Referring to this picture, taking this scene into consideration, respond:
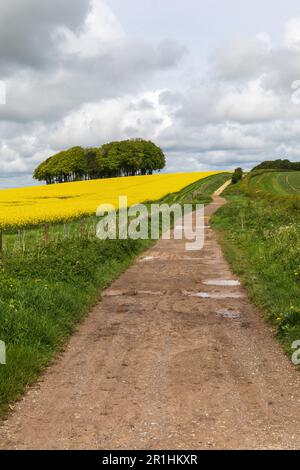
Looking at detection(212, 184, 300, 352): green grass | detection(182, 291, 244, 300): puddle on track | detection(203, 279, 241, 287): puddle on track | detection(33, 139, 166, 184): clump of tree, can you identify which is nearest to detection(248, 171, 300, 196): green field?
detection(212, 184, 300, 352): green grass

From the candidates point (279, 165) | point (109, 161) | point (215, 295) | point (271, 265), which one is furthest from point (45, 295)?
point (279, 165)

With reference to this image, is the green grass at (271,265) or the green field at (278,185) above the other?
the green field at (278,185)

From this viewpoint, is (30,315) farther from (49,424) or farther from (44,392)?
(49,424)

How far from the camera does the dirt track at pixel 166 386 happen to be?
5.30 meters

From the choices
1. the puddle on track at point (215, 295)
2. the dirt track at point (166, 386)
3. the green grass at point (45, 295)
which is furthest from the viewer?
the puddle on track at point (215, 295)

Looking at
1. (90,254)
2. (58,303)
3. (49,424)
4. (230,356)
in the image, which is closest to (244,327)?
(230,356)

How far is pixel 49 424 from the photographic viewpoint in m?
5.62

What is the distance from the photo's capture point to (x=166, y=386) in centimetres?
665

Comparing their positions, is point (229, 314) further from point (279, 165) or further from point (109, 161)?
point (279, 165)

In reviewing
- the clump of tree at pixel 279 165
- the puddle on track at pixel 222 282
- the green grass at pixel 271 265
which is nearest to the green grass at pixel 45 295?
the puddle on track at pixel 222 282

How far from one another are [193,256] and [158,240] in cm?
585

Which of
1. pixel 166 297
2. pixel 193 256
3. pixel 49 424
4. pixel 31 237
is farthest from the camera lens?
pixel 31 237

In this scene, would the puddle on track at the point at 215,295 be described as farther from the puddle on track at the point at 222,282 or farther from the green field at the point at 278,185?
the green field at the point at 278,185

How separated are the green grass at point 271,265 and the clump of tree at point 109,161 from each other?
83.7 m
